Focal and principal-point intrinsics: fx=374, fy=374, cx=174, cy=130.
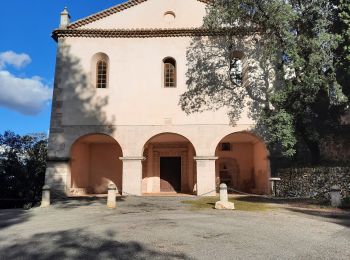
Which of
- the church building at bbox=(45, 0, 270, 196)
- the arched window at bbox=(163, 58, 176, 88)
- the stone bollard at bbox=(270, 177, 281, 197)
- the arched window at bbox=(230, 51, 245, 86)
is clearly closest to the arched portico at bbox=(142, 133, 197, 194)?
the church building at bbox=(45, 0, 270, 196)

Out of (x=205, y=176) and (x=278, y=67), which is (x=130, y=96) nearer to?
(x=205, y=176)

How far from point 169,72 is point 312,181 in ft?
29.7

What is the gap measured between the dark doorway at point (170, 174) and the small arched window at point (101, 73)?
5870mm

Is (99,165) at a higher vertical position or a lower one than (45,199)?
higher

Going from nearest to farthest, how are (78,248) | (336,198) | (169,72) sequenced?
(78,248) < (336,198) < (169,72)

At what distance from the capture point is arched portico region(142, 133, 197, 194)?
22078 mm

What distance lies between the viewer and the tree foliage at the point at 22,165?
2028 cm

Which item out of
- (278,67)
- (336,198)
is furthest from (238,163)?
(336,198)

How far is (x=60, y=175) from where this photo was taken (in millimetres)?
18578

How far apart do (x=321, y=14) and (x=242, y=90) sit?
5.19 m

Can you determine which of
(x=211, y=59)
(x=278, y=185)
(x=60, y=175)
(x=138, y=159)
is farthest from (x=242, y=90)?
(x=60, y=175)

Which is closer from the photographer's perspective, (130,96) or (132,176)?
(132,176)

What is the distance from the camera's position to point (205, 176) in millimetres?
18609

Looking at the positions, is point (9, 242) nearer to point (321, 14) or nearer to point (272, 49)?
point (272, 49)
